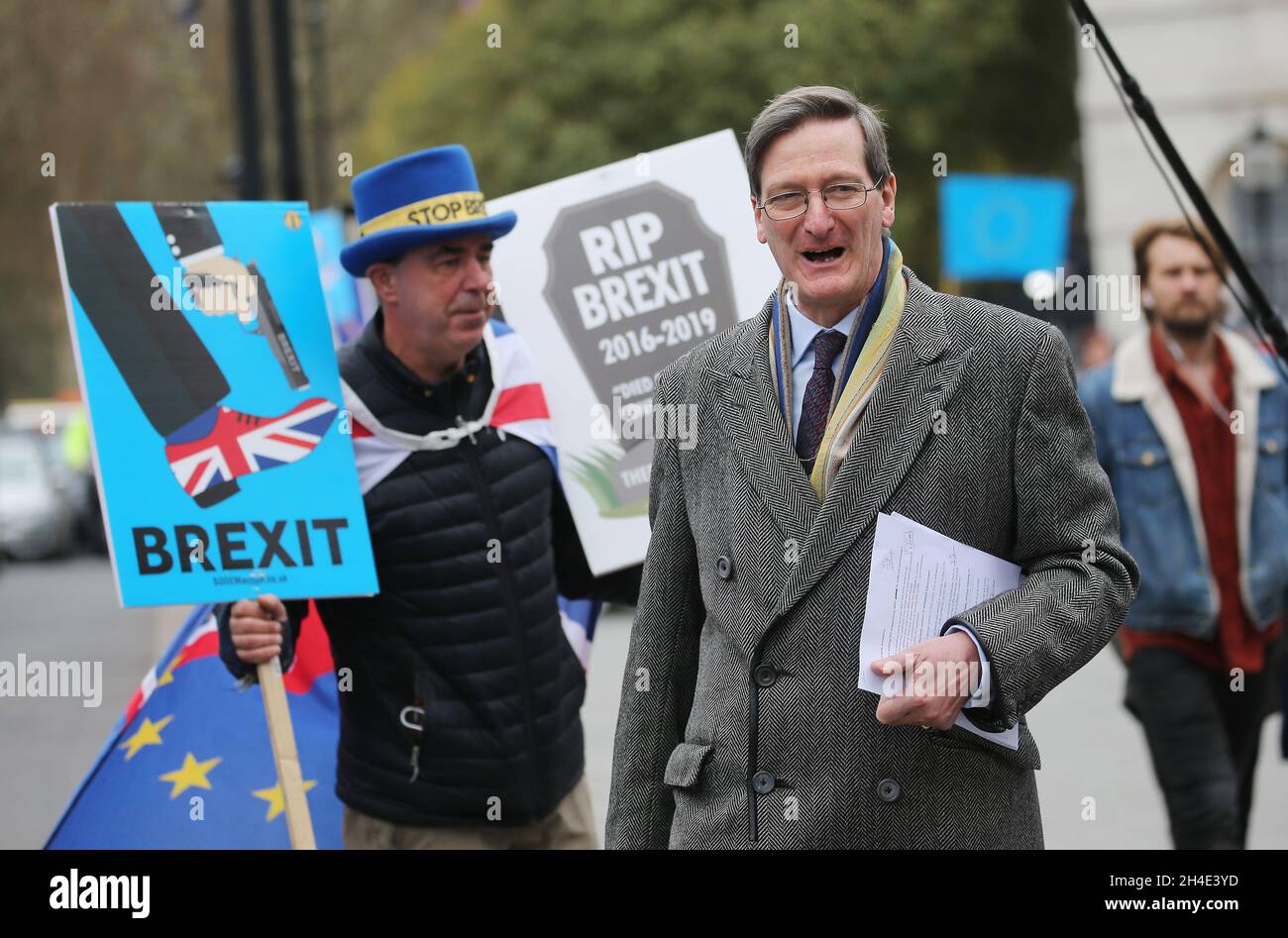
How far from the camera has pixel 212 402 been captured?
4488mm

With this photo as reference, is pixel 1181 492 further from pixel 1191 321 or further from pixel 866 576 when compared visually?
pixel 866 576

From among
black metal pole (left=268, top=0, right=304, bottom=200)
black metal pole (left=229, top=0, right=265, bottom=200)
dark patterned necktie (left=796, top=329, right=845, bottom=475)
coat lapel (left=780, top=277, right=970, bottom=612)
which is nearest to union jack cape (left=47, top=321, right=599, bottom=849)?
dark patterned necktie (left=796, top=329, right=845, bottom=475)

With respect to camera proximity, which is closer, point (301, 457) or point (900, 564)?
point (900, 564)

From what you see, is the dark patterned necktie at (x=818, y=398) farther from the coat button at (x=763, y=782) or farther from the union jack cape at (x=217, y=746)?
the union jack cape at (x=217, y=746)

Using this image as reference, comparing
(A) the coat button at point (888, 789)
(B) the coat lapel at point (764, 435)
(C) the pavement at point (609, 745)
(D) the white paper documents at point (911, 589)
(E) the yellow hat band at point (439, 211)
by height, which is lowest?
(C) the pavement at point (609, 745)

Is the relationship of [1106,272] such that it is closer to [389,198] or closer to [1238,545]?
[1238,545]

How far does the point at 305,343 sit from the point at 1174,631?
303 cm

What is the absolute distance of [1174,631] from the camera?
20.0 feet

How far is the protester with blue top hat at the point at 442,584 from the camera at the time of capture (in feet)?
14.7

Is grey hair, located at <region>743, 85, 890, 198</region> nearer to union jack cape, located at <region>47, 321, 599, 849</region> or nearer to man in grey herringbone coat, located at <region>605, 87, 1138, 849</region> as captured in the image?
man in grey herringbone coat, located at <region>605, 87, 1138, 849</region>

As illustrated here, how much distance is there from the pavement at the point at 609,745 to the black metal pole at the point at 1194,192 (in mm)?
1733

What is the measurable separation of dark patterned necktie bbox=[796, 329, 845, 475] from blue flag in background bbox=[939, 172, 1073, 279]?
40.6 ft

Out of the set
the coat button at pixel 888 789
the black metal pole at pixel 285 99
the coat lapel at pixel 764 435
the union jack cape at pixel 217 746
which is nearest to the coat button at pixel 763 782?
the coat button at pixel 888 789

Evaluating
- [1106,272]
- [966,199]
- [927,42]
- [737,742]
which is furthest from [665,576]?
[927,42]
